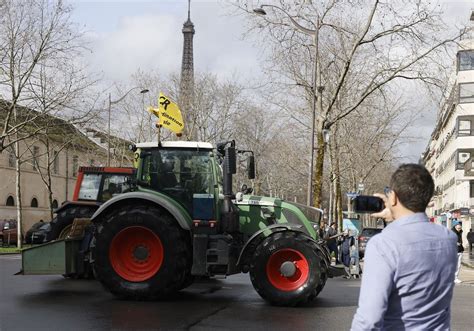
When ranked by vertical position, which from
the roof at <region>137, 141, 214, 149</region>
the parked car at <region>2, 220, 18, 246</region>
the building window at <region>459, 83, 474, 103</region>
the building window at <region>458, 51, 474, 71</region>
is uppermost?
the building window at <region>458, 51, 474, 71</region>

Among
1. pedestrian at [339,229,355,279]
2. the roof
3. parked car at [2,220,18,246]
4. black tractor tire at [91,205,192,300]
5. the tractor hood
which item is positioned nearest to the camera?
black tractor tire at [91,205,192,300]

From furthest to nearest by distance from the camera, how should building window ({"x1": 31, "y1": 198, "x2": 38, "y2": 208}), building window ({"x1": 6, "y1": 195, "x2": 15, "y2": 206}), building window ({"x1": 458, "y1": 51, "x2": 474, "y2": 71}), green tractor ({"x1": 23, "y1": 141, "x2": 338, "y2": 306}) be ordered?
building window ({"x1": 31, "y1": 198, "x2": 38, "y2": 208}) → building window ({"x1": 6, "y1": 195, "x2": 15, "y2": 206}) → building window ({"x1": 458, "y1": 51, "x2": 474, "y2": 71}) → green tractor ({"x1": 23, "y1": 141, "x2": 338, "y2": 306})

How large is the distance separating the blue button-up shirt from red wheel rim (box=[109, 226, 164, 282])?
26.7 ft

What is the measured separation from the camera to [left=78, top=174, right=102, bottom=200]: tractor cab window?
56.2 ft

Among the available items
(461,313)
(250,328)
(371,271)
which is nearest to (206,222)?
(250,328)

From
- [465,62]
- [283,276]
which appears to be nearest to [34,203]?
[465,62]

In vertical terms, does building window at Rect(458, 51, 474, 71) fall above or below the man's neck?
above

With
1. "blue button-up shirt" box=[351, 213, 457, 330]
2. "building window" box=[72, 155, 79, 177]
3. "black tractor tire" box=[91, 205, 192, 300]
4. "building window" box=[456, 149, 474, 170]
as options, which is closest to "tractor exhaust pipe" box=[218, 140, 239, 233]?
"black tractor tire" box=[91, 205, 192, 300]

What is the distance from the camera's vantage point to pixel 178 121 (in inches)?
508

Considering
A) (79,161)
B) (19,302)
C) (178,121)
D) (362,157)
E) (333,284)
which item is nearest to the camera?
(19,302)

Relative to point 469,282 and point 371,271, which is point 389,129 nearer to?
point 469,282

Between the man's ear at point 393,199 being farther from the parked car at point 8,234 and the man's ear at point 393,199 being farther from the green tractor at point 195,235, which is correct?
the parked car at point 8,234

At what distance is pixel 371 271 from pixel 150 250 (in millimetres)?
8385

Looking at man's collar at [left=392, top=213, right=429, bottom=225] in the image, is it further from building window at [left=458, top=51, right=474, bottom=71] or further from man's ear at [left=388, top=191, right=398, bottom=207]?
building window at [left=458, top=51, right=474, bottom=71]
